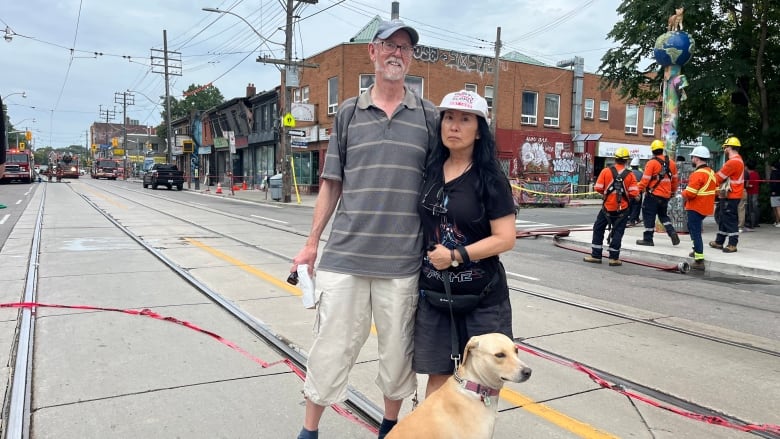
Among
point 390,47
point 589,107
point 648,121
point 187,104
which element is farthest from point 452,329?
point 187,104

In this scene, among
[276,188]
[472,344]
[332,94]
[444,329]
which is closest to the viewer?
[472,344]

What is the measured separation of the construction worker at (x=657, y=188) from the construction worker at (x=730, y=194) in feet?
2.63

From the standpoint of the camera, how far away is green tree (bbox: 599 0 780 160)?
14555mm

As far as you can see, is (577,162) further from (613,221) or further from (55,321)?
(55,321)

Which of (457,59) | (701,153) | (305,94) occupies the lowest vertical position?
(701,153)

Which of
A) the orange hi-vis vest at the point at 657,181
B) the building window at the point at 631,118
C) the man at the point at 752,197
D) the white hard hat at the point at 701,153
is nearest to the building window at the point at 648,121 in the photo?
the building window at the point at 631,118

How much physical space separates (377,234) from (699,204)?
851 centimetres

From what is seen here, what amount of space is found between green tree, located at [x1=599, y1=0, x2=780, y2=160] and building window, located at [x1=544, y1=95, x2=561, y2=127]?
16.9 m

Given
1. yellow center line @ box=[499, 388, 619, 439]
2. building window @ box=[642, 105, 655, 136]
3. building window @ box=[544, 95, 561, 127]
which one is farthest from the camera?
building window @ box=[642, 105, 655, 136]

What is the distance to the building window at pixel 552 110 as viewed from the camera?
33375mm

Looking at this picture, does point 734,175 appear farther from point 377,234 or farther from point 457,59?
point 457,59

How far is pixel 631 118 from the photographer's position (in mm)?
36188

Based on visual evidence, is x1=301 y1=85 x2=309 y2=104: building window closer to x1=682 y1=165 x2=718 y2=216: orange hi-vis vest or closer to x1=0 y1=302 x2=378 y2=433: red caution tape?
x1=682 y1=165 x2=718 y2=216: orange hi-vis vest

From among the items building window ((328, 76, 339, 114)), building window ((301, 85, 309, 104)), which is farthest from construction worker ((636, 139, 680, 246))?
building window ((301, 85, 309, 104))
